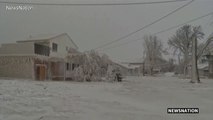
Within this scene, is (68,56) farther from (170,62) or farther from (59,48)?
(170,62)

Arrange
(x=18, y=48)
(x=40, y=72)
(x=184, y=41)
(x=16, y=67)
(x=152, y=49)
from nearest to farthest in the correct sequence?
(x=40, y=72)
(x=16, y=67)
(x=18, y=48)
(x=184, y=41)
(x=152, y=49)

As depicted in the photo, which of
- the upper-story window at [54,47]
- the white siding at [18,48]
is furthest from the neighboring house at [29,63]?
the upper-story window at [54,47]

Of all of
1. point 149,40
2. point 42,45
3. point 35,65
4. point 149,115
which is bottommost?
point 149,115

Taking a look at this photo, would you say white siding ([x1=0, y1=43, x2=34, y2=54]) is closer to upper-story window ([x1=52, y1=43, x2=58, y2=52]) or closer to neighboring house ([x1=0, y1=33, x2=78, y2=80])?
neighboring house ([x1=0, y1=33, x2=78, y2=80])

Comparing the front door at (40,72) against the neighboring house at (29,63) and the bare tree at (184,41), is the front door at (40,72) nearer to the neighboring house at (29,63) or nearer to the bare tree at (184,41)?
the neighboring house at (29,63)

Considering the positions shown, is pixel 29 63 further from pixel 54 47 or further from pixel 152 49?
pixel 152 49

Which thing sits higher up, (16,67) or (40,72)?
(16,67)

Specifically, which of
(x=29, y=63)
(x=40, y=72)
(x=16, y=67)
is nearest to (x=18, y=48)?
(x=16, y=67)

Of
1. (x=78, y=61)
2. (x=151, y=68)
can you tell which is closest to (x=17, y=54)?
(x=78, y=61)

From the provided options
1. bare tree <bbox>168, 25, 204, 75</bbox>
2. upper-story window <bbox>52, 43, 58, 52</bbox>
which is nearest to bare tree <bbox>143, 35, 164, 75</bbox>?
bare tree <bbox>168, 25, 204, 75</bbox>

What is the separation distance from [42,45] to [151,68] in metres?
→ 47.3

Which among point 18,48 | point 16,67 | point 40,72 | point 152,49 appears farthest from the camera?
point 152,49

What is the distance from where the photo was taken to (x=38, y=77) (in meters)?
28.4

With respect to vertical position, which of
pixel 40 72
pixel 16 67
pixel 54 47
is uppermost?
pixel 54 47
